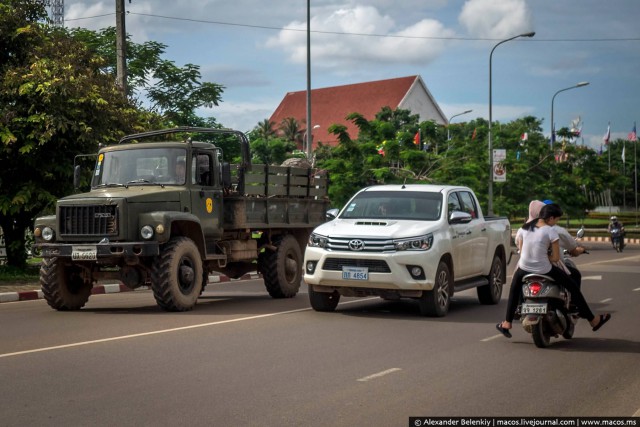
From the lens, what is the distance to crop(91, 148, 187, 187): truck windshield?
16.0 metres

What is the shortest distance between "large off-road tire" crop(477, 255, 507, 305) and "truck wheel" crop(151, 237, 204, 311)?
16.0 feet

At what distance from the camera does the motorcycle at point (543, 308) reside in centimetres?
1083

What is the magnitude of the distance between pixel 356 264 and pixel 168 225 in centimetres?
300

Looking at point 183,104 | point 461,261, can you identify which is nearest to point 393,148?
point 183,104

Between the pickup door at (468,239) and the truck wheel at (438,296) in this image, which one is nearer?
the truck wheel at (438,296)

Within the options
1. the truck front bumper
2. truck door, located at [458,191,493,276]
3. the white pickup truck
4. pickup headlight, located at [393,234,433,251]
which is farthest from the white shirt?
the truck front bumper

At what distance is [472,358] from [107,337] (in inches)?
176

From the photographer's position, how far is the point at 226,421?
7062 millimetres

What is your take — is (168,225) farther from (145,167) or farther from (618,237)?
(618,237)

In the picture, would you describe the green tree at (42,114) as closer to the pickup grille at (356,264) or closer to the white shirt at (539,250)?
the pickup grille at (356,264)

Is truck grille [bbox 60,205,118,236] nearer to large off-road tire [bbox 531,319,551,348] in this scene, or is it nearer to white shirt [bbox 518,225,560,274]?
white shirt [bbox 518,225,560,274]

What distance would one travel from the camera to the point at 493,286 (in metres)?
17.0

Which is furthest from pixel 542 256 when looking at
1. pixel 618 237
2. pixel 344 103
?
pixel 344 103

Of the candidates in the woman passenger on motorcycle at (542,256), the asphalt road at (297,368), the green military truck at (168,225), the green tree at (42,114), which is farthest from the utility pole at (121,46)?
the woman passenger on motorcycle at (542,256)
